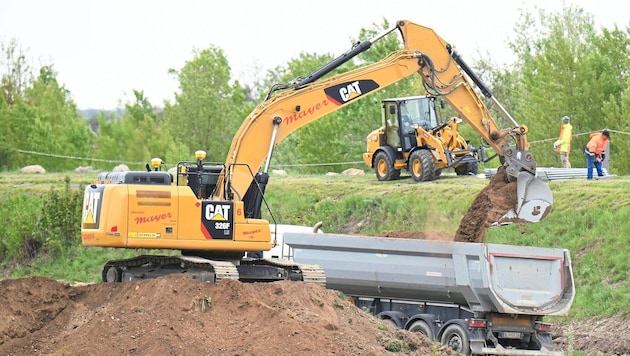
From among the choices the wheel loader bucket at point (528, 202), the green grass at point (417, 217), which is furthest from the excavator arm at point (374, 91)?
the green grass at point (417, 217)

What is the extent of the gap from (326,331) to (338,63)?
5539mm

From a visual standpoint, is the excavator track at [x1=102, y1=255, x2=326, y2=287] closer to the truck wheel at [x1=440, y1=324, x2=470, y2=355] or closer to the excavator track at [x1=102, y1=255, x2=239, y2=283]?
the excavator track at [x1=102, y1=255, x2=239, y2=283]

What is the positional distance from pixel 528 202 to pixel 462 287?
9.83ft

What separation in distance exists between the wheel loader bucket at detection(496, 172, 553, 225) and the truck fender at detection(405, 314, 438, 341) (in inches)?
96.0

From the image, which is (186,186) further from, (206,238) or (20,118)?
(20,118)

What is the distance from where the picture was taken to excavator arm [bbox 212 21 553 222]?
61.3 ft

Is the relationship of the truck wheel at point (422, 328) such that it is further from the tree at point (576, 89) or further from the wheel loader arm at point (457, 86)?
the tree at point (576, 89)

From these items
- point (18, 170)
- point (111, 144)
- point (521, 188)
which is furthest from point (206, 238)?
point (111, 144)

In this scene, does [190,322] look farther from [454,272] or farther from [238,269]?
[454,272]

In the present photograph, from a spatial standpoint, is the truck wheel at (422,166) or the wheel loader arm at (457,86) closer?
the wheel loader arm at (457,86)

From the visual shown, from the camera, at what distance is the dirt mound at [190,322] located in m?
14.7

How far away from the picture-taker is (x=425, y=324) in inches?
774

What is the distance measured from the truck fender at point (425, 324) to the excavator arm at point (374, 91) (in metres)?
2.58

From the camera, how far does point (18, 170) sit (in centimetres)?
4841
